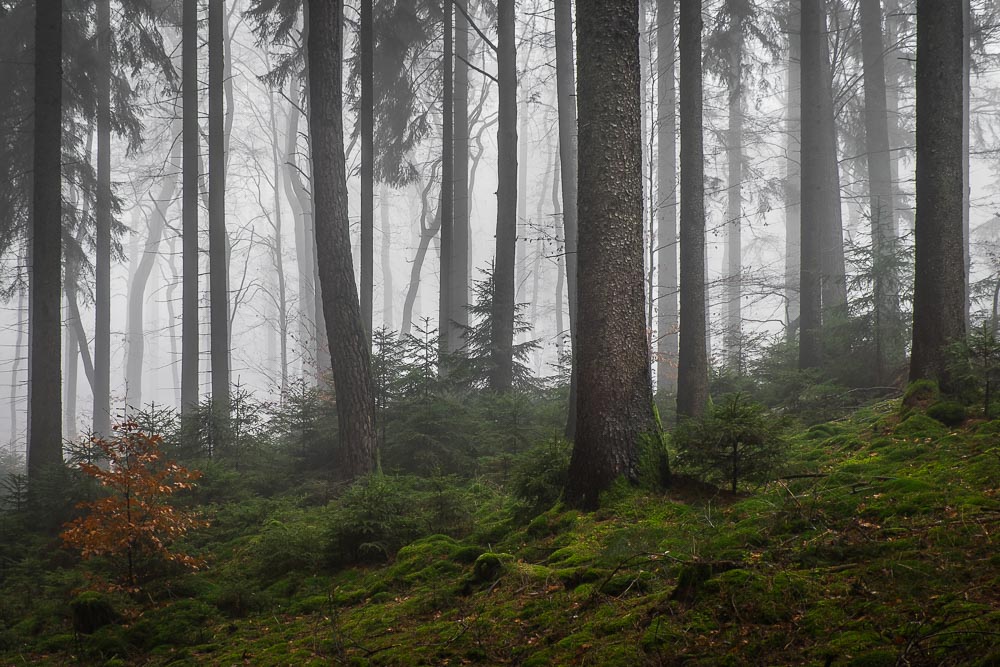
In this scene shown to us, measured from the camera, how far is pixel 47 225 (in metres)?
11.4

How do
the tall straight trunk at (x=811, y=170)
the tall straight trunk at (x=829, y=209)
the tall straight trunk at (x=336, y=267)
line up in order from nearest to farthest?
the tall straight trunk at (x=336, y=267) < the tall straight trunk at (x=811, y=170) < the tall straight trunk at (x=829, y=209)

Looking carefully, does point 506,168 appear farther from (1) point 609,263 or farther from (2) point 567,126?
(1) point 609,263

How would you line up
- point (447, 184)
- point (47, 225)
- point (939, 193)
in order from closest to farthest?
point (939, 193), point (47, 225), point (447, 184)

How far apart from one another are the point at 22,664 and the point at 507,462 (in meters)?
6.03

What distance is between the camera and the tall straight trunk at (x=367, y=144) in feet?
45.1

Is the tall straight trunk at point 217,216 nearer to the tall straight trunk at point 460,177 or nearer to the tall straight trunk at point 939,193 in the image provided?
the tall straight trunk at point 460,177

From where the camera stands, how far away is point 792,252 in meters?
25.5

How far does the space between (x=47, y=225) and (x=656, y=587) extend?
12.1m

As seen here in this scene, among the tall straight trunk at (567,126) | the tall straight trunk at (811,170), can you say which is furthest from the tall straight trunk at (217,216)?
the tall straight trunk at (811,170)

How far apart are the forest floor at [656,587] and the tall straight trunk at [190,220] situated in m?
9.38

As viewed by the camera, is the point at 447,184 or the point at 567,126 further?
the point at 447,184

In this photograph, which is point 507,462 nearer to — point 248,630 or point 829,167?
point 248,630

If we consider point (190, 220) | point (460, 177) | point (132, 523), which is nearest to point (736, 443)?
point (132, 523)

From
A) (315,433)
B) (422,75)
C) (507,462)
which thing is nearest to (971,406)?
(507,462)
